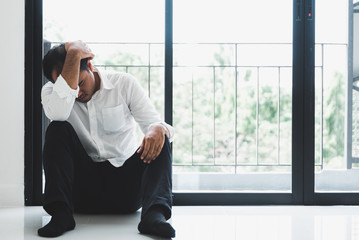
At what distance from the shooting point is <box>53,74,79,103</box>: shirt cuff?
5.55ft

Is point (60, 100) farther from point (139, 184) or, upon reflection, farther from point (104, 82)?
point (139, 184)

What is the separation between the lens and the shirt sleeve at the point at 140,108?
6.13ft

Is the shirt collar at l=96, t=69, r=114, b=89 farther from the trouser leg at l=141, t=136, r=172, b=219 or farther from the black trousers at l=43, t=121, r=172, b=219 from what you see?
the trouser leg at l=141, t=136, r=172, b=219

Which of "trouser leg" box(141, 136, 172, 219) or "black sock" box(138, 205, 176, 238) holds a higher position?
"trouser leg" box(141, 136, 172, 219)

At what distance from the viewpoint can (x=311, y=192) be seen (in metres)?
2.30

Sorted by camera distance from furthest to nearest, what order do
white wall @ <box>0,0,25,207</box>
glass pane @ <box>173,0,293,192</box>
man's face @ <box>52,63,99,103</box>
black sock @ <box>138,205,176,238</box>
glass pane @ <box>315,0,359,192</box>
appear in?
glass pane @ <box>173,0,293,192</box> → glass pane @ <box>315,0,359,192</box> → white wall @ <box>0,0,25,207</box> → man's face @ <box>52,63,99,103</box> → black sock @ <box>138,205,176,238</box>

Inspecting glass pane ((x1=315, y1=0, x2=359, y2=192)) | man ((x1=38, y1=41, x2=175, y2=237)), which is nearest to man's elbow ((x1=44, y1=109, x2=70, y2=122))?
man ((x1=38, y1=41, x2=175, y2=237))

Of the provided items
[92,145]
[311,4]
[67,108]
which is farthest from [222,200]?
[311,4]

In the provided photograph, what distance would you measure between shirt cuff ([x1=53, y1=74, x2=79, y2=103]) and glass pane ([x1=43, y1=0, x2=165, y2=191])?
177 cm

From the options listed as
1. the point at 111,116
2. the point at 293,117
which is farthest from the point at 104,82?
the point at 293,117

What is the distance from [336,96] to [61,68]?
162cm

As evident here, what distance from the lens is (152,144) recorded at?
1.66m

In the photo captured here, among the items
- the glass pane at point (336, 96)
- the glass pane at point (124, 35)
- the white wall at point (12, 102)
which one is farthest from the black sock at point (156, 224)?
the glass pane at point (124, 35)

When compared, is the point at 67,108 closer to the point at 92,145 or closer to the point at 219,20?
the point at 92,145
